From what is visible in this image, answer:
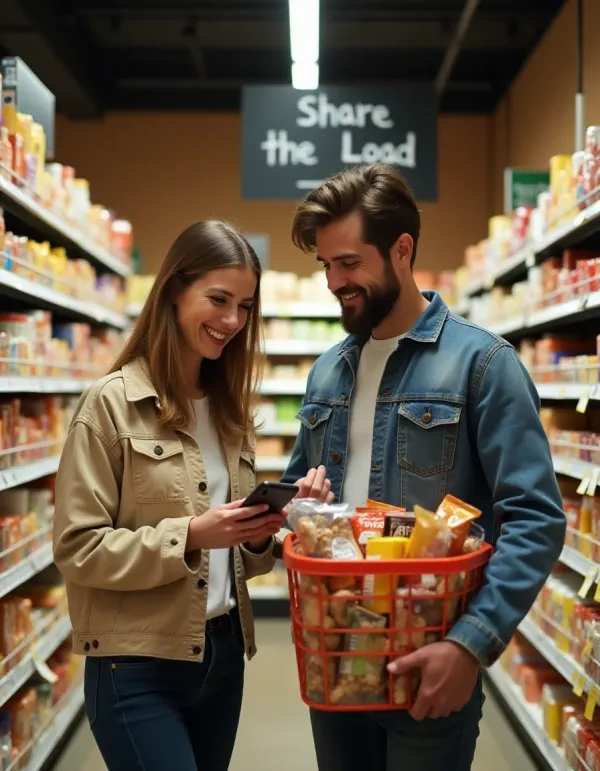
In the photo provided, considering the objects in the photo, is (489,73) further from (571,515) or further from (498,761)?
(498,761)

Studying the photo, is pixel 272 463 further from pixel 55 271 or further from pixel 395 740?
pixel 395 740

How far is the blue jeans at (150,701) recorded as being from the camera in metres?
1.82

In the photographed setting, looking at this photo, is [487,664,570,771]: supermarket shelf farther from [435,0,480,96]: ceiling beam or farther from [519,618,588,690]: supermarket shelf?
[435,0,480,96]: ceiling beam

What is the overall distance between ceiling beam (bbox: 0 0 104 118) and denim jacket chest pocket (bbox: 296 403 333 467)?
4.85 meters

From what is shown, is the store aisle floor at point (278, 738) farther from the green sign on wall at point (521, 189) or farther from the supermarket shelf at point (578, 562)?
the green sign on wall at point (521, 189)

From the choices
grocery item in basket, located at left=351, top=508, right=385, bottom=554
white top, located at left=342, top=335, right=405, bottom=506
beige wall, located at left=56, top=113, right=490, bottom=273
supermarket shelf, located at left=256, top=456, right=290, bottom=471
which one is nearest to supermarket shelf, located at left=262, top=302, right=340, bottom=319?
supermarket shelf, located at left=256, top=456, right=290, bottom=471

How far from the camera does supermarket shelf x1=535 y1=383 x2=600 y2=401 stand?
3217mm

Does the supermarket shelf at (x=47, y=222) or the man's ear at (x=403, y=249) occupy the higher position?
the supermarket shelf at (x=47, y=222)

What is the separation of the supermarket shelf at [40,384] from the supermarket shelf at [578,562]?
2.02 meters

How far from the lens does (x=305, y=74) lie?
582 centimetres

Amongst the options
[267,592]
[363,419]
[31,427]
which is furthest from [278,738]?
[363,419]

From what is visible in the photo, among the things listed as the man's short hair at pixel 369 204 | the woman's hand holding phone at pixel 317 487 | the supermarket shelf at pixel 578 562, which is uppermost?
the man's short hair at pixel 369 204

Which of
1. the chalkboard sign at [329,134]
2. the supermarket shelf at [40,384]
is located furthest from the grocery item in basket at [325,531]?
the chalkboard sign at [329,134]

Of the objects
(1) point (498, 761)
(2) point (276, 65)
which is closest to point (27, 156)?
(1) point (498, 761)
